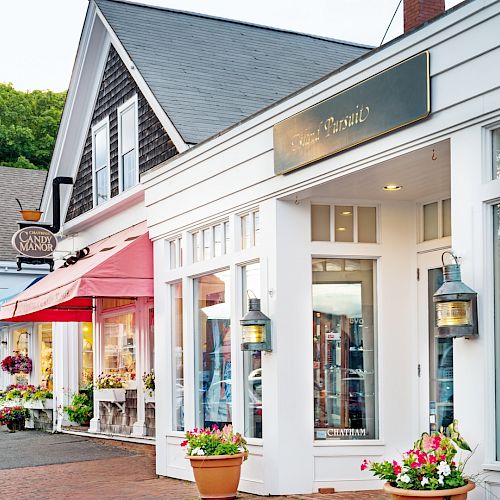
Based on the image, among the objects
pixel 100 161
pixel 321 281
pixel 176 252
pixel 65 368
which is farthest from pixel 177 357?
pixel 65 368

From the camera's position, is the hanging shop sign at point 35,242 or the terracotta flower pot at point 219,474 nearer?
the terracotta flower pot at point 219,474

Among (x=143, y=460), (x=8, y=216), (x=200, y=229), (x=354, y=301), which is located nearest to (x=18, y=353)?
(x=8, y=216)

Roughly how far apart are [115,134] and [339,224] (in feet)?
26.9

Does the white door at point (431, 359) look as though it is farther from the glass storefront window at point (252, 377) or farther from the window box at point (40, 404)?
the window box at point (40, 404)

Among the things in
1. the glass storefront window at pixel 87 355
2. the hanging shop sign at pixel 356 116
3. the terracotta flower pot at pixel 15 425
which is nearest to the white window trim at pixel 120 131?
the glass storefront window at pixel 87 355

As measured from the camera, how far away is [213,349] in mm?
11977

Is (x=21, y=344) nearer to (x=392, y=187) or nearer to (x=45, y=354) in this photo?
(x=45, y=354)

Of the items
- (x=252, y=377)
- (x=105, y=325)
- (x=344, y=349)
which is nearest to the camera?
(x=344, y=349)

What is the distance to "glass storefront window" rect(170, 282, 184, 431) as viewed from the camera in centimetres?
1270

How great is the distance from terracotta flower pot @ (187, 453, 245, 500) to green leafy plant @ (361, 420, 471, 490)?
3.28 metres

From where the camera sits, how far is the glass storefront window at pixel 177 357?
12703 mm

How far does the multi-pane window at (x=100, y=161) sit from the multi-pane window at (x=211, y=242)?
628 cm

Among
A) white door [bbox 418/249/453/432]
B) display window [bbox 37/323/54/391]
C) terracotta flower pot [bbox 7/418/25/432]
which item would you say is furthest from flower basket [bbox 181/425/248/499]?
display window [bbox 37/323/54/391]

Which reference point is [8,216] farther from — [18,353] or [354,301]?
[354,301]
